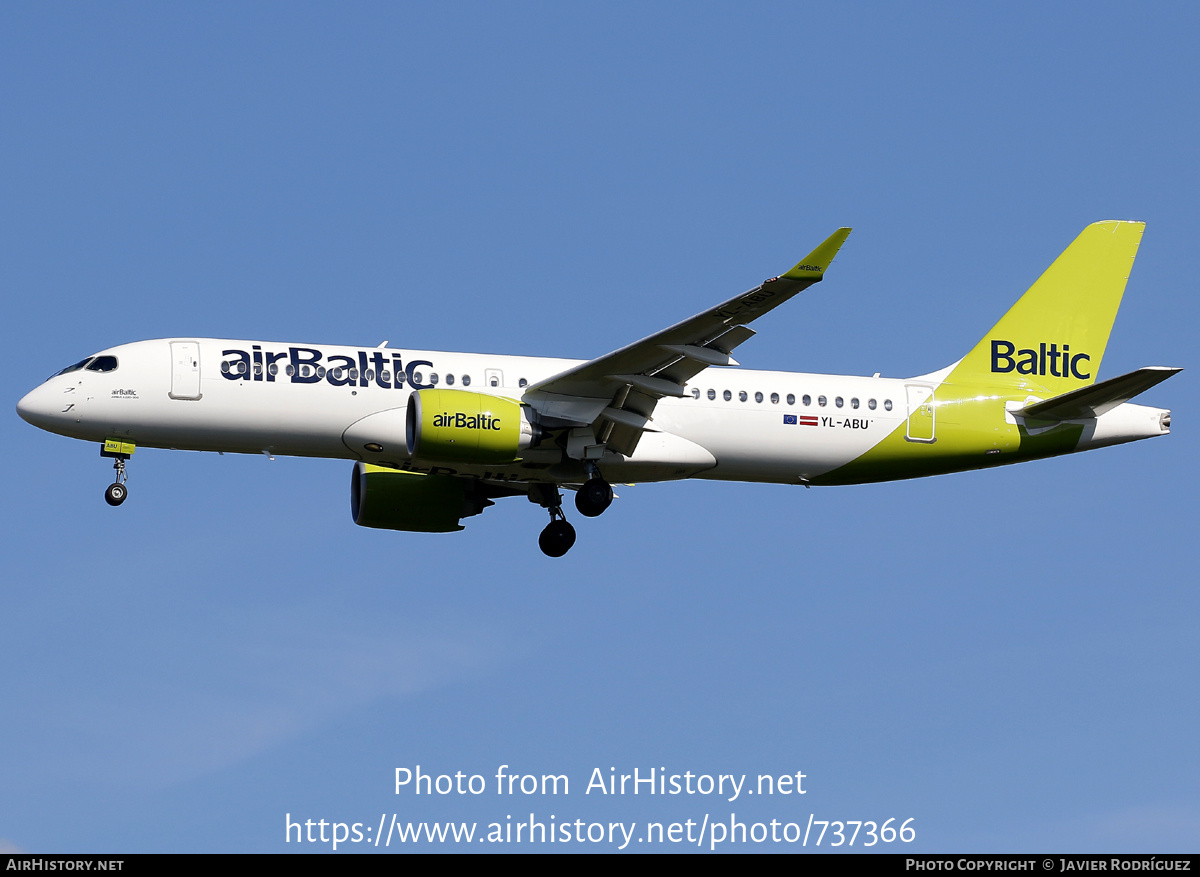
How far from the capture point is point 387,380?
33.3 meters

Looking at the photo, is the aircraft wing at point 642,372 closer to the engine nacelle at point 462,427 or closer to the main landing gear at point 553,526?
the engine nacelle at point 462,427

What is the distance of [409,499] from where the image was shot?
37.5 metres

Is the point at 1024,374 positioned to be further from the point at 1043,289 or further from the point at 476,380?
the point at 476,380

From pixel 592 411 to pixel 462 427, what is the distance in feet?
9.45

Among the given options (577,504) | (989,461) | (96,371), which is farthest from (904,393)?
(96,371)

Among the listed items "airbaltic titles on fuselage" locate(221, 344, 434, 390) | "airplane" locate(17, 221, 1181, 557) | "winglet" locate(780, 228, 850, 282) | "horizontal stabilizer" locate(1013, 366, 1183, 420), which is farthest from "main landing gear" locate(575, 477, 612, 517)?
"horizontal stabilizer" locate(1013, 366, 1183, 420)

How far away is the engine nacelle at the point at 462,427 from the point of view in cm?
3189

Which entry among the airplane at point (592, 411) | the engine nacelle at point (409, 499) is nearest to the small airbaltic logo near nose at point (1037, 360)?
the airplane at point (592, 411)

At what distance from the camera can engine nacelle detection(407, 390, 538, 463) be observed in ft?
105

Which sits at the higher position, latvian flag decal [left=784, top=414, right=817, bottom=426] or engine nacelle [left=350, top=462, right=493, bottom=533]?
latvian flag decal [left=784, top=414, right=817, bottom=426]

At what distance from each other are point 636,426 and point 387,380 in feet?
17.1

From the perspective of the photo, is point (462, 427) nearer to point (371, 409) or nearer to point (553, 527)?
point (371, 409)

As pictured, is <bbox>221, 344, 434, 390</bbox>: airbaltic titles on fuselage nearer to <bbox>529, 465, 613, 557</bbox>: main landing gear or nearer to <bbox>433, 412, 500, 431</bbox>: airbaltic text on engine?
<bbox>433, 412, 500, 431</bbox>: airbaltic text on engine

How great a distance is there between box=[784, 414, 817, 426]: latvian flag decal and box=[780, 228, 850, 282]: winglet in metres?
7.23
